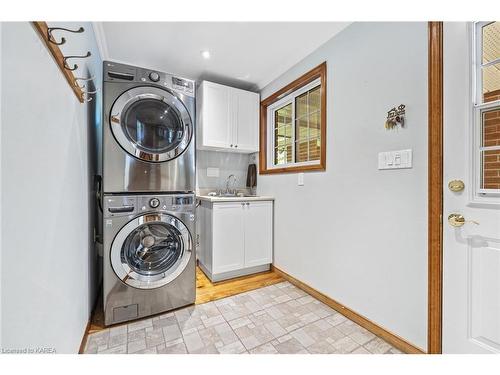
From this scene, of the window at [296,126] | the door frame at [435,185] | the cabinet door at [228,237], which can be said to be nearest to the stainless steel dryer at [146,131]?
the cabinet door at [228,237]

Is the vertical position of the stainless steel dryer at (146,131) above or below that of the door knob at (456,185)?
above

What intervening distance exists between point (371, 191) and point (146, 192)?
1.62m

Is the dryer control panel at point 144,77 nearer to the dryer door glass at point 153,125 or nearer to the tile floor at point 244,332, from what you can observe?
the dryer door glass at point 153,125

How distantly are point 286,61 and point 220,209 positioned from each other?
5.45 ft

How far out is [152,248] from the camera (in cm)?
164

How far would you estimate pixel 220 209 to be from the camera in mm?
2172

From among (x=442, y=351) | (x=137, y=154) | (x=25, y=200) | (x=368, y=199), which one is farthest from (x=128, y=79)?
(x=442, y=351)

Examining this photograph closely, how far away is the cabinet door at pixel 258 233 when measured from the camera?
2332mm

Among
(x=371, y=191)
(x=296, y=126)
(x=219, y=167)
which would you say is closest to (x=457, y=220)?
(x=371, y=191)

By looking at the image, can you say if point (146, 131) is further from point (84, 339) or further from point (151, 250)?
point (84, 339)

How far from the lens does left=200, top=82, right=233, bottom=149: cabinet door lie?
2.38m

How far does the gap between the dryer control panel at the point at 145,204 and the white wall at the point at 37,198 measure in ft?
1.04

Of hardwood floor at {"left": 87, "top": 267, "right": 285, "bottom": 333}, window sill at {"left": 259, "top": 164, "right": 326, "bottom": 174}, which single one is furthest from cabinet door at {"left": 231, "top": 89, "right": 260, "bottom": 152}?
hardwood floor at {"left": 87, "top": 267, "right": 285, "bottom": 333}

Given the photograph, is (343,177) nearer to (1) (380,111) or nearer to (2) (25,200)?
(1) (380,111)
